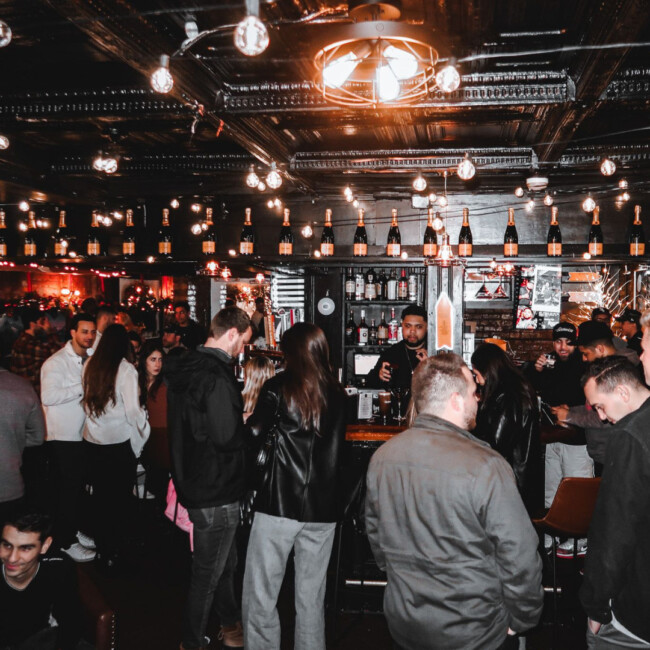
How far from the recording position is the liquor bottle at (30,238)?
325 inches

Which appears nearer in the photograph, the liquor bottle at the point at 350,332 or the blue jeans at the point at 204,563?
the blue jeans at the point at 204,563

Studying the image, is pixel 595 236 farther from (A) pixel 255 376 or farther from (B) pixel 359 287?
(A) pixel 255 376

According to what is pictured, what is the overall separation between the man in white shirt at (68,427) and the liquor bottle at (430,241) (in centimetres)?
392

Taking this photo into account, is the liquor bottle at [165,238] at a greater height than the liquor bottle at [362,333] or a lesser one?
greater

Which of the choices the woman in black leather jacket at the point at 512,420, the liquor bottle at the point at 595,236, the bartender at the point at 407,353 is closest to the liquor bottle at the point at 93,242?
the bartender at the point at 407,353

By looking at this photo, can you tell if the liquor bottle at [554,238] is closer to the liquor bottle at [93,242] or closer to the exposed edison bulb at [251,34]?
the exposed edison bulb at [251,34]

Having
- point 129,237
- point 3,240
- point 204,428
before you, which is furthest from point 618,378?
point 3,240

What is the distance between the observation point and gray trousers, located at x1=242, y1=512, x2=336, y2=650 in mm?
3000

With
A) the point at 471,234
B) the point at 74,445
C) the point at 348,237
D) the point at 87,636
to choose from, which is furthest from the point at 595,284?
the point at 87,636

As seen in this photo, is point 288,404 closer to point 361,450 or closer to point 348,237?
point 361,450

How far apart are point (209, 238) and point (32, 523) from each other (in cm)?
574

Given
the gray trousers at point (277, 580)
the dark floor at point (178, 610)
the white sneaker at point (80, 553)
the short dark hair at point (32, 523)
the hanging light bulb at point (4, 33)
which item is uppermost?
the hanging light bulb at point (4, 33)

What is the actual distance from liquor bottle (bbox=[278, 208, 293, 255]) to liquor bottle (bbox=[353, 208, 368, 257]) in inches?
35.1

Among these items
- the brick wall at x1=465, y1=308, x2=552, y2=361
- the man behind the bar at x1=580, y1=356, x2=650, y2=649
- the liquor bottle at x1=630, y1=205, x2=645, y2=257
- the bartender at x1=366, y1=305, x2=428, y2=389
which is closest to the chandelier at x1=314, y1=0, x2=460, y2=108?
the man behind the bar at x1=580, y1=356, x2=650, y2=649
